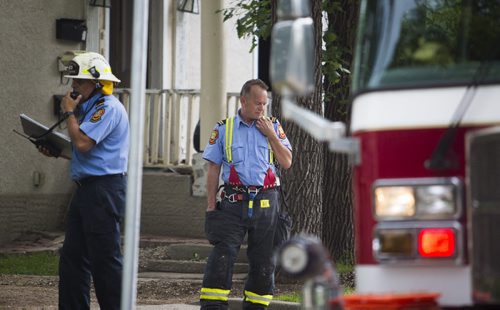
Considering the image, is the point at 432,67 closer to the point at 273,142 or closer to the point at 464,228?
the point at 464,228

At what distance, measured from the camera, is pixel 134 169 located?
734cm

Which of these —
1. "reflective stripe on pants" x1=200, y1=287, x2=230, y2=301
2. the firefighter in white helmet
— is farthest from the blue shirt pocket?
"reflective stripe on pants" x1=200, y1=287, x2=230, y2=301

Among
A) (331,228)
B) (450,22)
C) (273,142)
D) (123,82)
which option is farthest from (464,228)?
(123,82)

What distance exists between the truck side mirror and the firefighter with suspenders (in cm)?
420

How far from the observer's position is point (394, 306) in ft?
17.7

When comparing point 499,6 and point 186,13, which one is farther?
point 186,13

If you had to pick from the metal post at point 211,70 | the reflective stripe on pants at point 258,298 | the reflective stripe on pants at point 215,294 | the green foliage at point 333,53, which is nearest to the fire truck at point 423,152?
the reflective stripe on pants at point 215,294

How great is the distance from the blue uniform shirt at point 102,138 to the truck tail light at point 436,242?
413 centimetres

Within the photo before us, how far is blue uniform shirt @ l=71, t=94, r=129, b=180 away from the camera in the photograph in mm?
9422

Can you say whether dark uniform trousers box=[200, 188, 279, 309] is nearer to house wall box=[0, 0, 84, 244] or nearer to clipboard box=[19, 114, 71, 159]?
clipboard box=[19, 114, 71, 159]

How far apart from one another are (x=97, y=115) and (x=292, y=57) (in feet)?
13.3

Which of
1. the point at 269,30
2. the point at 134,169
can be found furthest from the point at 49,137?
the point at 269,30

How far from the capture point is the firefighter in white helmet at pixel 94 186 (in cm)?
938

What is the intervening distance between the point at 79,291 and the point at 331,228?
4.93 meters
